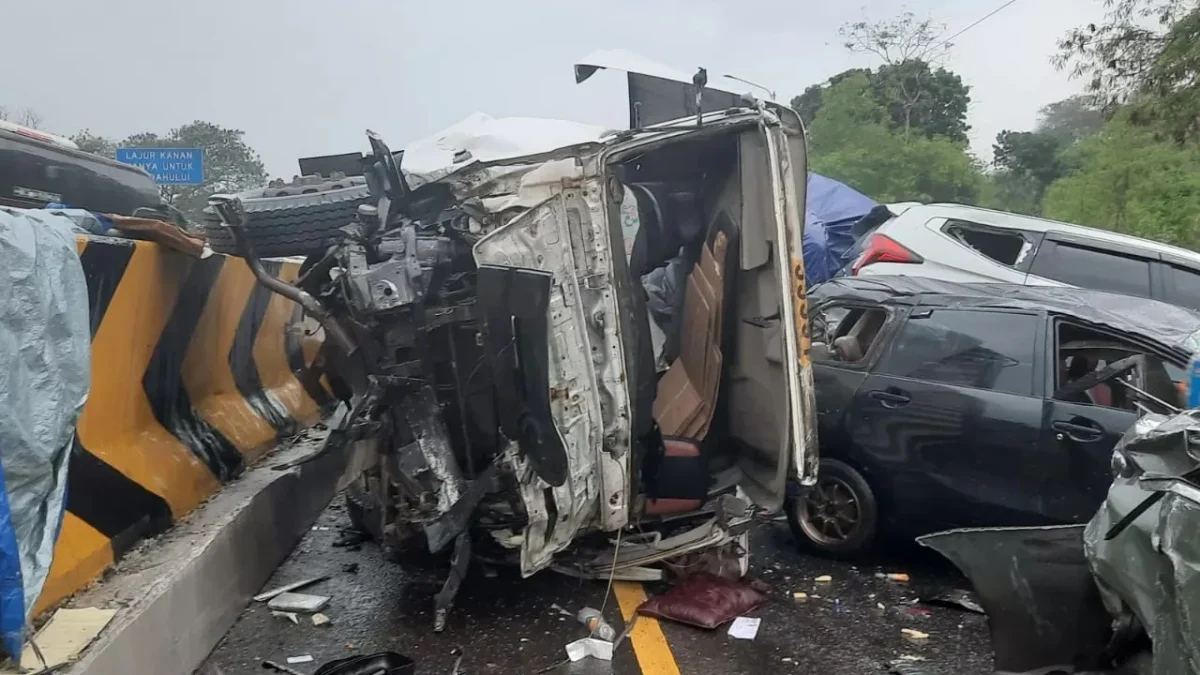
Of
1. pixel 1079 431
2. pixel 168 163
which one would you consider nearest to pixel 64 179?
pixel 1079 431

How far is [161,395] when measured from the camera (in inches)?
183

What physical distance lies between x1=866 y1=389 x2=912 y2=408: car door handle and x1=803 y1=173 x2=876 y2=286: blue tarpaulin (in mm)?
5335

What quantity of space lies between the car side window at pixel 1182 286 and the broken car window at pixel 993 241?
4.06 ft

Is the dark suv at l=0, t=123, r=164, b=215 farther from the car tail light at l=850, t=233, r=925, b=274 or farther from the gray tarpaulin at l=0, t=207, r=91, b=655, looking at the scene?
the car tail light at l=850, t=233, r=925, b=274

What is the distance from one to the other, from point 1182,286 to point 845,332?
4.71 meters

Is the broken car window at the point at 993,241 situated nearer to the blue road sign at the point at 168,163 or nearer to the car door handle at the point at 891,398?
the car door handle at the point at 891,398

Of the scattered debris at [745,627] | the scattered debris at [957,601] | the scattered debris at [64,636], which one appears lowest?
the scattered debris at [957,601]

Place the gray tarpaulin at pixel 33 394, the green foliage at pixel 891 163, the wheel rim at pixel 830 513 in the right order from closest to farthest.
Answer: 1. the gray tarpaulin at pixel 33 394
2. the wheel rim at pixel 830 513
3. the green foliage at pixel 891 163

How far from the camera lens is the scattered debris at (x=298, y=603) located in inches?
182

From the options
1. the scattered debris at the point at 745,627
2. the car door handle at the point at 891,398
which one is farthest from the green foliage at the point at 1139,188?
the scattered debris at the point at 745,627

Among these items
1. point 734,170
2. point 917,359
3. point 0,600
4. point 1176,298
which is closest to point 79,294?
point 0,600

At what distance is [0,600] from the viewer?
2.84 meters

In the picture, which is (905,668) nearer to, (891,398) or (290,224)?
(891,398)

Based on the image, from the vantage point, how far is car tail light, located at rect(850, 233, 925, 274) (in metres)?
9.42
